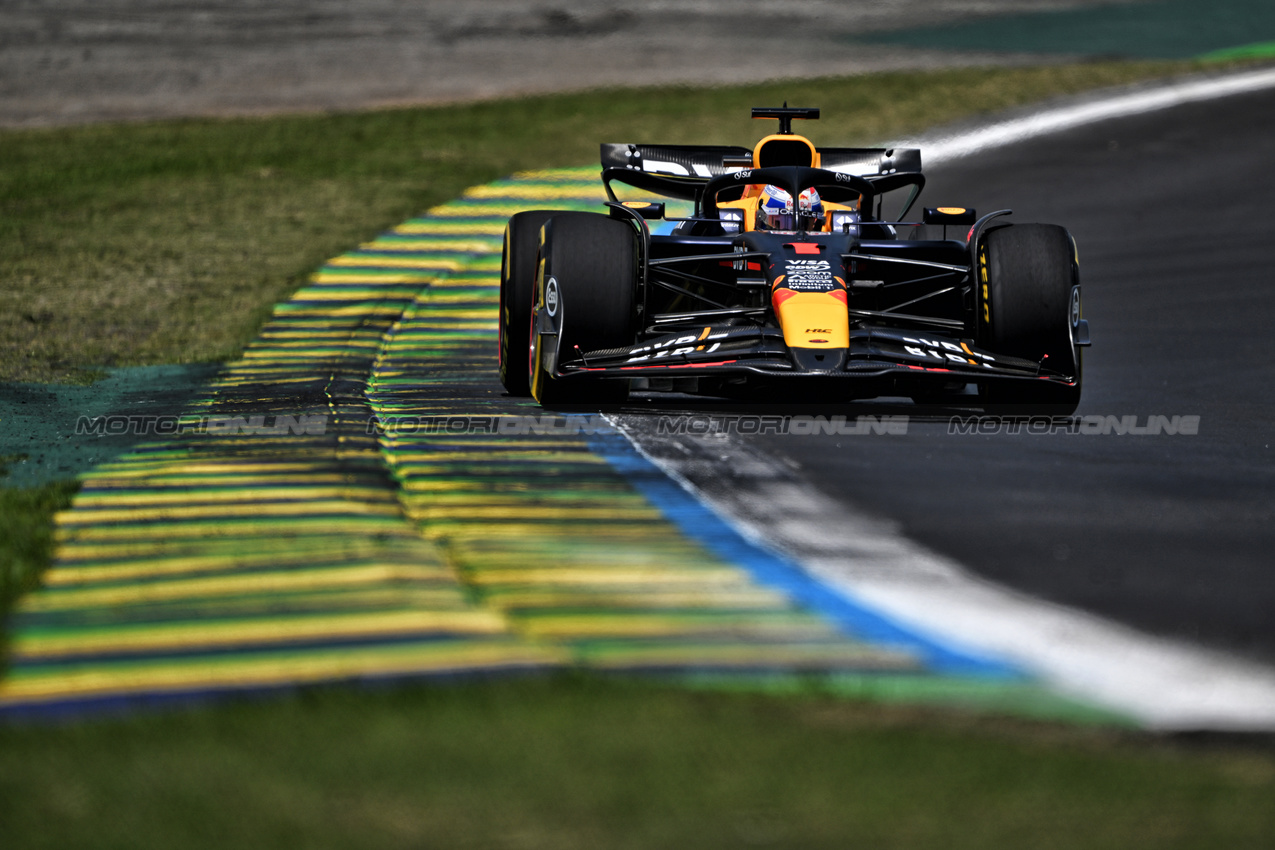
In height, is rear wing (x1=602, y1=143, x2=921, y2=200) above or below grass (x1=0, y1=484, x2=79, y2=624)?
above

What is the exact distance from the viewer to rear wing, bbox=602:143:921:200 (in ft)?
33.5

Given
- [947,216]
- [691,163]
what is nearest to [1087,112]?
[691,163]

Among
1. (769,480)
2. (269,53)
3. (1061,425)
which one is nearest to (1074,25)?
(269,53)

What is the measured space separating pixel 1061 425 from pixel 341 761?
5.07 meters

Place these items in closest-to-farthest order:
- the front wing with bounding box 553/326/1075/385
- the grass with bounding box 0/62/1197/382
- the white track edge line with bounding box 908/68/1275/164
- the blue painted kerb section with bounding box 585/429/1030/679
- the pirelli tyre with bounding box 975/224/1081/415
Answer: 1. the blue painted kerb section with bounding box 585/429/1030/679
2. the front wing with bounding box 553/326/1075/385
3. the pirelli tyre with bounding box 975/224/1081/415
4. the grass with bounding box 0/62/1197/382
5. the white track edge line with bounding box 908/68/1275/164

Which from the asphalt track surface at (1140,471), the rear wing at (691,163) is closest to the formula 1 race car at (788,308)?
the asphalt track surface at (1140,471)

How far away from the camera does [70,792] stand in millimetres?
2994

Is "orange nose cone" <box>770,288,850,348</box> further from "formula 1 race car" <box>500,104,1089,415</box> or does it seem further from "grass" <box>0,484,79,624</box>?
"grass" <box>0,484,79,624</box>

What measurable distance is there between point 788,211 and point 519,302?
1.65m

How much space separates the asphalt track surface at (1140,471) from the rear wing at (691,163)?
5.95ft

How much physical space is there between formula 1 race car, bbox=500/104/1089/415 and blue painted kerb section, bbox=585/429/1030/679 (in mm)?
900

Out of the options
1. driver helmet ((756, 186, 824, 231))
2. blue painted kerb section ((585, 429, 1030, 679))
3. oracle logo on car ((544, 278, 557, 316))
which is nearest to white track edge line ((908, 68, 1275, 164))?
driver helmet ((756, 186, 824, 231))

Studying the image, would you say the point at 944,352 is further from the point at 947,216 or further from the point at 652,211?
the point at 652,211

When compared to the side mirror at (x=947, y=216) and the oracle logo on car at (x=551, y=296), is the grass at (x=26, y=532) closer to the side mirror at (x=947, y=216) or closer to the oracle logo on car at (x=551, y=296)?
the oracle logo on car at (x=551, y=296)
